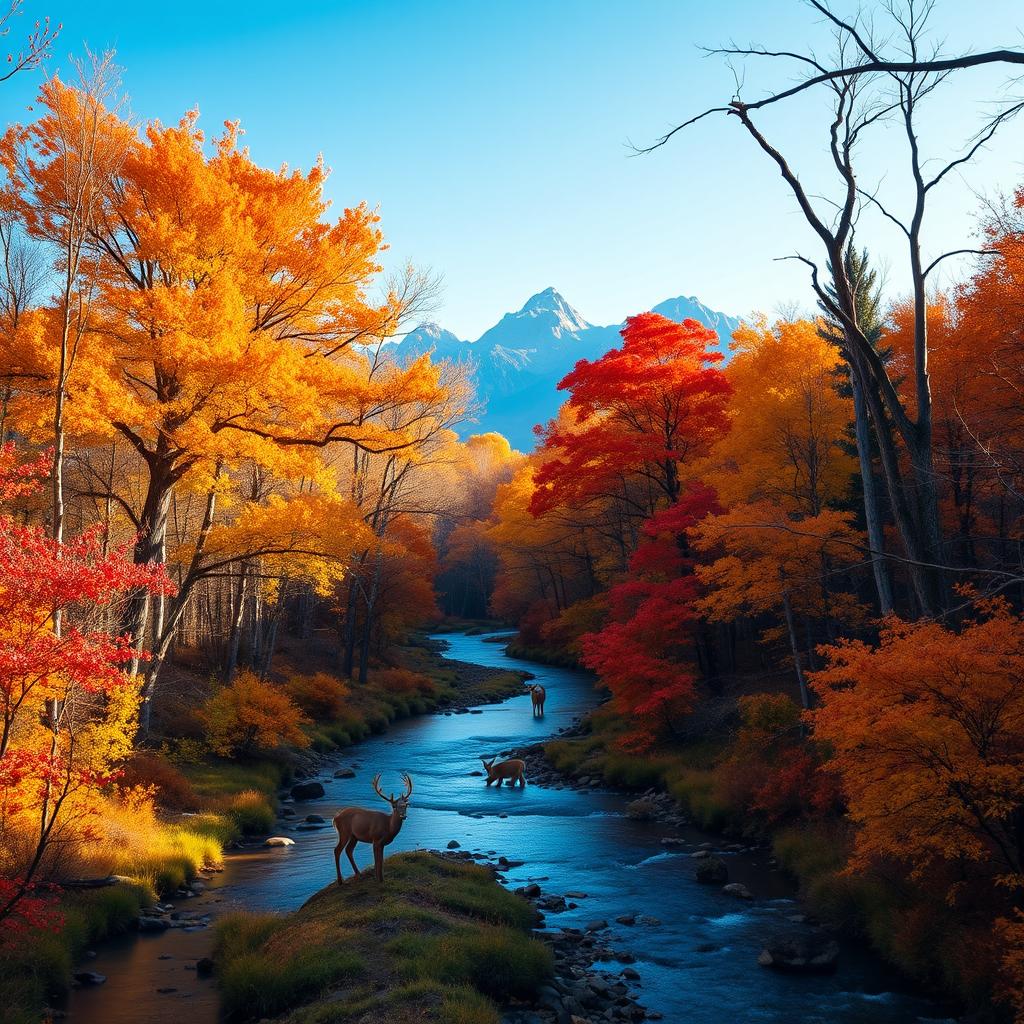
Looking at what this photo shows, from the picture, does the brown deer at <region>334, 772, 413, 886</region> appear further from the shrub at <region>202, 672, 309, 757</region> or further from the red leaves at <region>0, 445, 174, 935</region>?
the shrub at <region>202, 672, 309, 757</region>

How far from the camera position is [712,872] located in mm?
13484

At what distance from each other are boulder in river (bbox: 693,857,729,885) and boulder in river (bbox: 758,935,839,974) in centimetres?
279

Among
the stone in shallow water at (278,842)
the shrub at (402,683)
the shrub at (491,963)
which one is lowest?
the shrub at (491,963)

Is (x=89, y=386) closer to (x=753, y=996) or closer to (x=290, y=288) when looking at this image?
(x=290, y=288)

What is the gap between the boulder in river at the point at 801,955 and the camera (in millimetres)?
10125

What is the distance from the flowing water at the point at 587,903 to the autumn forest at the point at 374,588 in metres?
0.32

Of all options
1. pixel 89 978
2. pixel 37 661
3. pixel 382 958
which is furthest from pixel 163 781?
pixel 382 958

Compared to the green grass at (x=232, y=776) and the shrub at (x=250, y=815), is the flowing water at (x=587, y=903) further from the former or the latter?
the green grass at (x=232, y=776)

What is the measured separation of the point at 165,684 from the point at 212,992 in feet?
47.0

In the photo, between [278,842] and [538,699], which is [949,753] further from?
[538,699]

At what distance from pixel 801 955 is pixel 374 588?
2387 centimetres

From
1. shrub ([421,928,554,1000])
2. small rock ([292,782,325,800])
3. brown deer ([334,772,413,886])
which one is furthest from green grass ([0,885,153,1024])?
small rock ([292,782,325,800])

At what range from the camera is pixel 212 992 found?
915cm

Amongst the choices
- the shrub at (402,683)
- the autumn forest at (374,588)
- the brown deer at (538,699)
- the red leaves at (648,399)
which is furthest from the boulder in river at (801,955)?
the shrub at (402,683)
